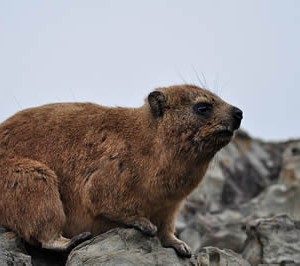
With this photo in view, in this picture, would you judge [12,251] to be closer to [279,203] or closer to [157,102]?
[157,102]

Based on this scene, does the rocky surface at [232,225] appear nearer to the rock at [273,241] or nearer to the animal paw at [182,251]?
the rock at [273,241]

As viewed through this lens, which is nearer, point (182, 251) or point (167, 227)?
point (182, 251)

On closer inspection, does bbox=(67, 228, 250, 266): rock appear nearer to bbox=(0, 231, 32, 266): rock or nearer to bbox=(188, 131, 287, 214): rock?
bbox=(0, 231, 32, 266): rock

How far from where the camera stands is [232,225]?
1778 cm

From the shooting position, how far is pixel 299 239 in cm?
1549

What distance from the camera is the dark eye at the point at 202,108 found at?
1388 centimetres

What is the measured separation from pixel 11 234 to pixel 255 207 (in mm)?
7732

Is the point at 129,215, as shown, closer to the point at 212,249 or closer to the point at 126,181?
the point at 126,181

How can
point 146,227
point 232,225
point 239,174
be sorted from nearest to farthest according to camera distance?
point 146,227 < point 232,225 < point 239,174

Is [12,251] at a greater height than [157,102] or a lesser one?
lesser

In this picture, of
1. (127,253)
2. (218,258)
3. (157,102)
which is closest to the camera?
(127,253)

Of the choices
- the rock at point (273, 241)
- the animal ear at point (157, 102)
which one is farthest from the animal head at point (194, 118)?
the rock at point (273, 241)

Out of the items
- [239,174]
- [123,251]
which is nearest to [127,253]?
[123,251]

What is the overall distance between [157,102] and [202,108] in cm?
80
